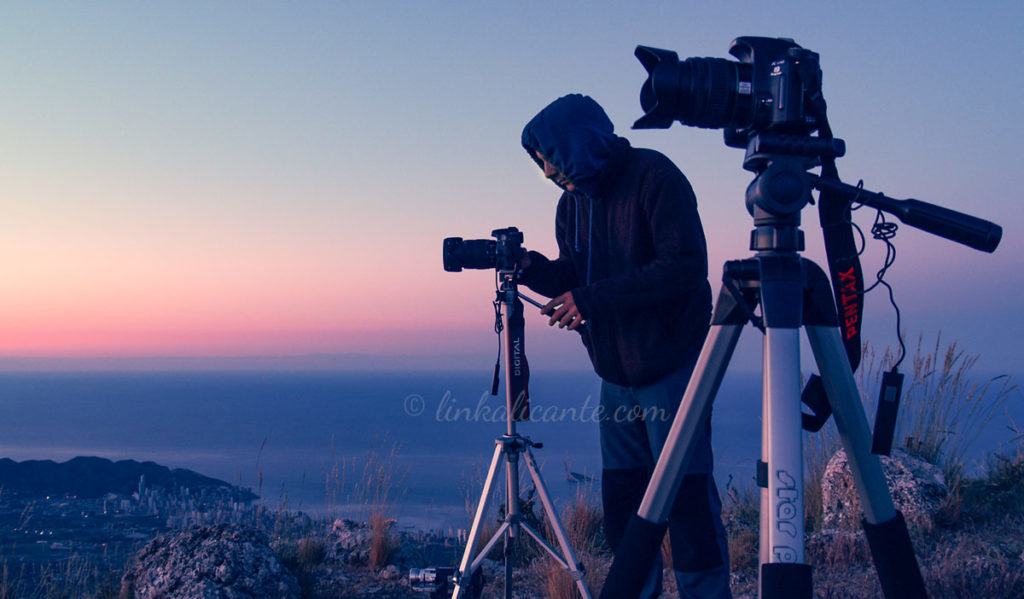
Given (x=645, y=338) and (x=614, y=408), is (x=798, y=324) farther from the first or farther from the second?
(x=614, y=408)

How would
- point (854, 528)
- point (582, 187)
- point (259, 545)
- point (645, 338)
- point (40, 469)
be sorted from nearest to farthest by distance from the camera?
point (645, 338), point (582, 187), point (259, 545), point (854, 528), point (40, 469)

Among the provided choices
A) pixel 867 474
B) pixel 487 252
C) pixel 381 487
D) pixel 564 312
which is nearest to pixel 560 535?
pixel 564 312

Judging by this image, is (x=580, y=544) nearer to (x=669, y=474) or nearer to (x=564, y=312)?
(x=564, y=312)

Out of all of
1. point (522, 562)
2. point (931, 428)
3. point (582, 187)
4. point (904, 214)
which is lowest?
point (522, 562)

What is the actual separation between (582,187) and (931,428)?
3709 millimetres

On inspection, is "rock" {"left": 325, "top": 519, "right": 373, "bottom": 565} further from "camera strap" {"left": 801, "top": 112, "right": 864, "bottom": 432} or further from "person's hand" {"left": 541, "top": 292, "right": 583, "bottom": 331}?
"camera strap" {"left": 801, "top": 112, "right": 864, "bottom": 432}

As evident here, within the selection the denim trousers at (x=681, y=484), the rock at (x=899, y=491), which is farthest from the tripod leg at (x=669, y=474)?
the rock at (x=899, y=491)

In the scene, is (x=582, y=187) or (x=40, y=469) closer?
(x=582, y=187)

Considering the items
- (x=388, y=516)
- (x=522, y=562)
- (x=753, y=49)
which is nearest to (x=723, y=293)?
(x=753, y=49)

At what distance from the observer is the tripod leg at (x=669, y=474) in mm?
1211

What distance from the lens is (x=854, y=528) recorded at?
138 inches

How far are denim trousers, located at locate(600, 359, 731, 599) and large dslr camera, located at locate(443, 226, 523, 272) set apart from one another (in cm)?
56

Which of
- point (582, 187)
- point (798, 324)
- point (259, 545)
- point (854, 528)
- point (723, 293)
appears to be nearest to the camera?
point (798, 324)

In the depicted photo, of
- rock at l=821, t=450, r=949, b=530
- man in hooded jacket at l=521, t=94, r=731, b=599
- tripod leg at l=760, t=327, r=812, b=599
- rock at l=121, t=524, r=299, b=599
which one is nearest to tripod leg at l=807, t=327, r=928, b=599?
tripod leg at l=760, t=327, r=812, b=599
